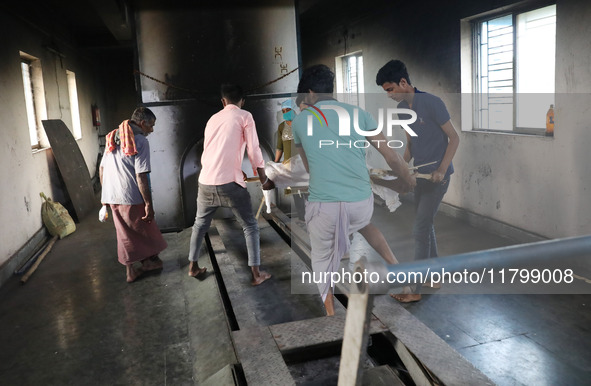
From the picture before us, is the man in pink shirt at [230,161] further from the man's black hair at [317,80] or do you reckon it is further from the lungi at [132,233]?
the man's black hair at [317,80]

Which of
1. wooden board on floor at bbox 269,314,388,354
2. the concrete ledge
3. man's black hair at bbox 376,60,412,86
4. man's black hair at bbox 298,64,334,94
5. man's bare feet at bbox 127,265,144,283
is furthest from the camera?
the concrete ledge

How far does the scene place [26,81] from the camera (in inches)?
336

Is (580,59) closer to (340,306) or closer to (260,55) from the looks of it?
(340,306)

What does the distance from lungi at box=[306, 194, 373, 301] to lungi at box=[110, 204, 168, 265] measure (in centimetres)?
251

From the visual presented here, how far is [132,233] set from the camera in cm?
539

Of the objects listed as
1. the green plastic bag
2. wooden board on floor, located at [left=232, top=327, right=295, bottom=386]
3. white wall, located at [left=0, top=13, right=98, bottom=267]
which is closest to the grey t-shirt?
white wall, located at [left=0, top=13, right=98, bottom=267]

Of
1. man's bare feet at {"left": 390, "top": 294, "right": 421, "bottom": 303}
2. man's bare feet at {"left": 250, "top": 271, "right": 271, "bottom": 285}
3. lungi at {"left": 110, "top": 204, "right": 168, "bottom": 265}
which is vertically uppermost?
lungi at {"left": 110, "top": 204, "right": 168, "bottom": 265}

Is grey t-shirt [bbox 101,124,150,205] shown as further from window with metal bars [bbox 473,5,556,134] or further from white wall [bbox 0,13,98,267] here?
window with metal bars [bbox 473,5,556,134]

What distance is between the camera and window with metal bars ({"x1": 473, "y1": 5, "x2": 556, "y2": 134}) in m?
5.48

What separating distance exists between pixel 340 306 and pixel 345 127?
4.60 ft

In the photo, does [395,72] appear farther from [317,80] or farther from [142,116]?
[142,116]

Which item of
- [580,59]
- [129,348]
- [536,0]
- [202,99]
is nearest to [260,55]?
[202,99]

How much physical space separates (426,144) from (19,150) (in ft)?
18.4

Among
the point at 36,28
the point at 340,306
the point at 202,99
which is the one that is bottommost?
the point at 340,306
